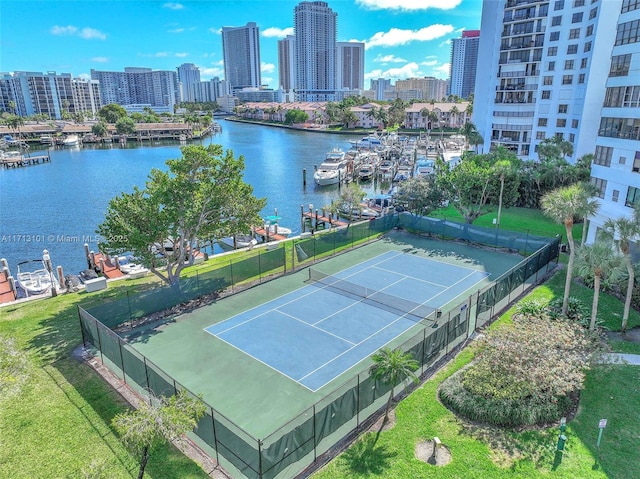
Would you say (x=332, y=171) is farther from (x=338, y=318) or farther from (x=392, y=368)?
(x=392, y=368)

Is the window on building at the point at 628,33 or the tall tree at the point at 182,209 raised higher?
the window on building at the point at 628,33

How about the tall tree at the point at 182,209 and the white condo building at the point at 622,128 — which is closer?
the tall tree at the point at 182,209

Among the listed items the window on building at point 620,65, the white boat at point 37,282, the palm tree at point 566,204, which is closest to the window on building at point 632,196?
the window on building at point 620,65

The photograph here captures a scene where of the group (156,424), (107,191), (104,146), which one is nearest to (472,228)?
(156,424)

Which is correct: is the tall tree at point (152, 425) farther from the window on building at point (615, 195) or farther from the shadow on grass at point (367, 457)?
the window on building at point (615, 195)

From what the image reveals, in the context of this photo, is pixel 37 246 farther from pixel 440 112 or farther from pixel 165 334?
pixel 440 112

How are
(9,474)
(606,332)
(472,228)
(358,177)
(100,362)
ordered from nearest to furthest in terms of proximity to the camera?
(9,474) → (100,362) → (606,332) → (472,228) → (358,177)

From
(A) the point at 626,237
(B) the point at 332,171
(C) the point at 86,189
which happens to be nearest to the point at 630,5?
(A) the point at 626,237
